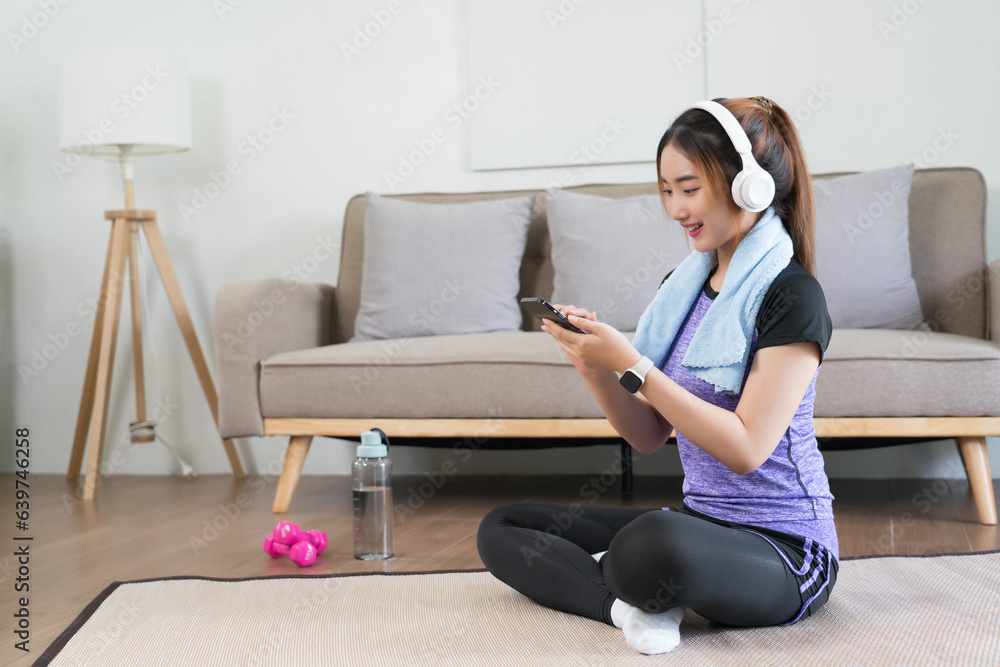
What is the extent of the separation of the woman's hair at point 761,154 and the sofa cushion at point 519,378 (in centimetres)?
79

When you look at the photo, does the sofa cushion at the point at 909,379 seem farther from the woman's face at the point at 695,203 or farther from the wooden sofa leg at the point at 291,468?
the wooden sofa leg at the point at 291,468

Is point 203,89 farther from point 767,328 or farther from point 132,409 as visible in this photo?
point 767,328

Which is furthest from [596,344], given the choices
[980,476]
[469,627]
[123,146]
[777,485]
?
[123,146]

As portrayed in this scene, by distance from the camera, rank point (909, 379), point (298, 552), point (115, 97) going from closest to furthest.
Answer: point (298, 552), point (909, 379), point (115, 97)

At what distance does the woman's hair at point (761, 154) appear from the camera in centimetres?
112

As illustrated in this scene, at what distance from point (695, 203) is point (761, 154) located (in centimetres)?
10

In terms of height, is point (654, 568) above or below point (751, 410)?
below

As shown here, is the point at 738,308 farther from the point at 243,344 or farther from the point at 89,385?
the point at 89,385

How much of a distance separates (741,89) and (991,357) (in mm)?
1164

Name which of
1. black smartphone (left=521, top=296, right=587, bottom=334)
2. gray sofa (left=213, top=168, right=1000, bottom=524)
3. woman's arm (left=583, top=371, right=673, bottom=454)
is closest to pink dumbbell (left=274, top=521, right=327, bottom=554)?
gray sofa (left=213, top=168, right=1000, bottom=524)

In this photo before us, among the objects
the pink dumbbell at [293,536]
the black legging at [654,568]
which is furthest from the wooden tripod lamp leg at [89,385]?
the black legging at [654,568]

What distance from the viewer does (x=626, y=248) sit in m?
2.35

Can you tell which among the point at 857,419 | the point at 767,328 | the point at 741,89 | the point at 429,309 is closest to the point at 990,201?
the point at 741,89

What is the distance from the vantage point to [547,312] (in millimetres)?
1101
